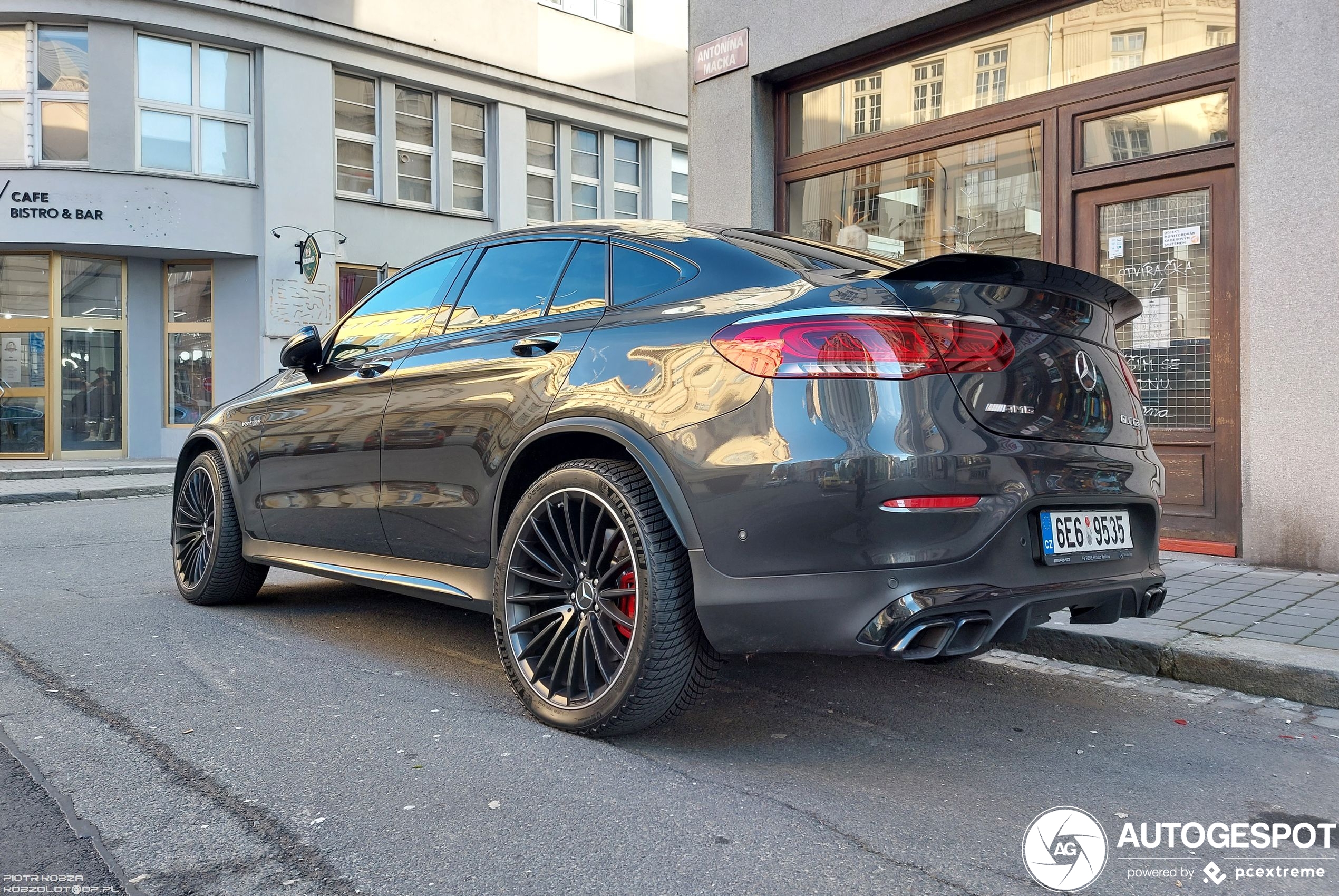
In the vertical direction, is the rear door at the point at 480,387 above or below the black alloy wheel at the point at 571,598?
above

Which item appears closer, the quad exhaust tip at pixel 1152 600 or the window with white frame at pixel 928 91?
the quad exhaust tip at pixel 1152 600

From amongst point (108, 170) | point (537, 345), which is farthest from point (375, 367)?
point (108, 170)

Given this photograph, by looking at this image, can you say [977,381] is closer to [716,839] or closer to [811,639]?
[811,639]

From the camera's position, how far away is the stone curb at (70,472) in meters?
15.0

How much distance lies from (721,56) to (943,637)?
322 inches

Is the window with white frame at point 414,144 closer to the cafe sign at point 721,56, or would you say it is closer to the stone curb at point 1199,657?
the cafe sign at point 721,56

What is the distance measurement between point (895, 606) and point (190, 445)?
4117mm

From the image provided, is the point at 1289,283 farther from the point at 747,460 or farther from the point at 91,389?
the point at 91,389

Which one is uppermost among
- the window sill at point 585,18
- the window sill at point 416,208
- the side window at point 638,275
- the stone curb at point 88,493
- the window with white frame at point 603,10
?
the window with white frame at point 603,10

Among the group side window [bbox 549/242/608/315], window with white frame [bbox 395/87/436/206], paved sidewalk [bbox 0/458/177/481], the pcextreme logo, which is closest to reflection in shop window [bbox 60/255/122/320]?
paved sidewalk [bbox 0/458/177/481]

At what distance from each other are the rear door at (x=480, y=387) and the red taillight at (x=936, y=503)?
120cm

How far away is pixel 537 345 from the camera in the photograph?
361cm

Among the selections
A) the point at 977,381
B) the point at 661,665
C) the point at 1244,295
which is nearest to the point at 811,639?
the point at 661,665

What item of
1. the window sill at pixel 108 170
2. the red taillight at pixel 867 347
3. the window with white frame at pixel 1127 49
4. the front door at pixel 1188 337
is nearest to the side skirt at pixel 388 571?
the red taillight at pixel 867 347
